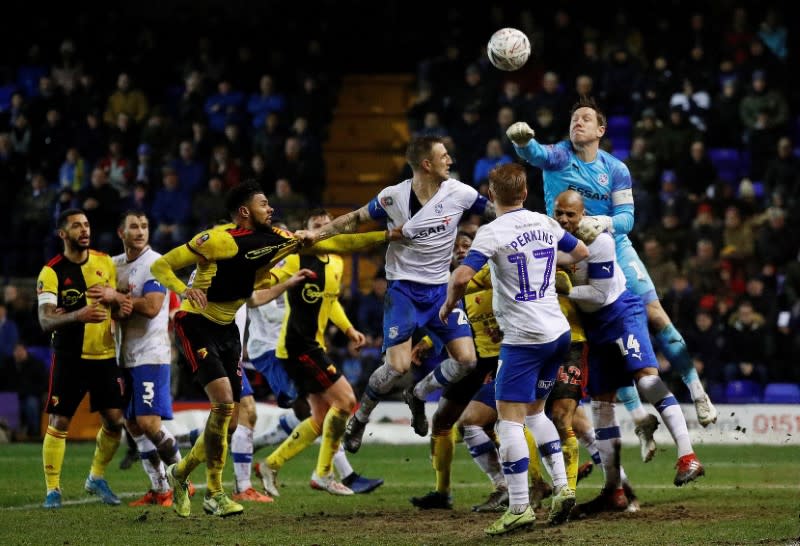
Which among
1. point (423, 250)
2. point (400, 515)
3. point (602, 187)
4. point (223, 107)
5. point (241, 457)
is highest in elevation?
point (223, 107)

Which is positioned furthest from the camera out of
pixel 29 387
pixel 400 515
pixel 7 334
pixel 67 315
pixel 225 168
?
pixel 225 168

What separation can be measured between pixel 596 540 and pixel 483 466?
2.22 meters

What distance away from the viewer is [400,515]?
10.0 metres

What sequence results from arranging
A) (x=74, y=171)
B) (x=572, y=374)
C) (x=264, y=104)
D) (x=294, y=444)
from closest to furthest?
(x=572, y=374) → (x=294, y=444) → (x=74, y=171) → (x=264, y=104)

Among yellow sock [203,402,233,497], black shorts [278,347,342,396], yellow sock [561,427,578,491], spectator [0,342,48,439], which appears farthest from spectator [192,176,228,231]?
yellow sock [561,427,578,491]

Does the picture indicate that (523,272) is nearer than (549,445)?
Yes

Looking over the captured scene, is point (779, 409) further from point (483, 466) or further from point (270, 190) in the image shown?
point (270, 190)

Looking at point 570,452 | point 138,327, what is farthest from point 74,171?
point 570,452

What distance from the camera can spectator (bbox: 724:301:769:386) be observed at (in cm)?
1692

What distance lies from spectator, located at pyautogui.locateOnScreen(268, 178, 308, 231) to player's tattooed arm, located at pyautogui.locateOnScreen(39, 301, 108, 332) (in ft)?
28.1

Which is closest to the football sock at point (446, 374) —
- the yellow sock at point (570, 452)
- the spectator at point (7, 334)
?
the yellow sock at point (570, 452)

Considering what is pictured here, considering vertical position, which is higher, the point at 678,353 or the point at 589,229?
the point at 589,229

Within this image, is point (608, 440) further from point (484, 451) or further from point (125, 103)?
point (125, 103)

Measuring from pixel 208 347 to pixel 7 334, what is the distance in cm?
964
